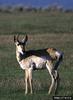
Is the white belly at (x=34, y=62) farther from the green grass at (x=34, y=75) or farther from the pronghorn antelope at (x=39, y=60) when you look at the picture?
the green grass at (x=34, y=75)

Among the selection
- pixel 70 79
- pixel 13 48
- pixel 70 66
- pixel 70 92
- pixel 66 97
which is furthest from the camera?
pixel 13 48

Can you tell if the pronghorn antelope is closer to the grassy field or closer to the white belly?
the white belly

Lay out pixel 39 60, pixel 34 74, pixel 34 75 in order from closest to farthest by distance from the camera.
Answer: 1. pixel 39 60
2. pixel 34 75
3. pixel 34 74

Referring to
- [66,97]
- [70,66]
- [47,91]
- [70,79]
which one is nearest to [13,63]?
[70,66]

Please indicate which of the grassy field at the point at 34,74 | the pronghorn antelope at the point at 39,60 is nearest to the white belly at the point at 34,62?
the pronghorn antelope at the point at 39,60

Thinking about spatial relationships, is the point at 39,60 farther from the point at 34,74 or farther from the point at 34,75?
the point at 34,74

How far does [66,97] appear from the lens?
15336mm

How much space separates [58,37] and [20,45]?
56.1 feet

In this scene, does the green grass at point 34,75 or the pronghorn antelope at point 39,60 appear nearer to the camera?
the green grass at point 34,75

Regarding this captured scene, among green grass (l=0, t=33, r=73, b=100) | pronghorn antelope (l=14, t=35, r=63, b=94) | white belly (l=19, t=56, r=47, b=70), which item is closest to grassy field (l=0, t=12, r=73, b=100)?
green grass (l=0, t=33, r=73, b=100)

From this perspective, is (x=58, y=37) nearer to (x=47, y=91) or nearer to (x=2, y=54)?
(x=2, y=54)

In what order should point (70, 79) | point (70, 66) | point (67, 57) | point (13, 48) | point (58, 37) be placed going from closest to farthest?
point (70, 79)
point (70, 66)
point (67, 57)
point (13, 48)
point (58, 37)

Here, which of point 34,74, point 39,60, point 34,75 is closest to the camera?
point 39,60

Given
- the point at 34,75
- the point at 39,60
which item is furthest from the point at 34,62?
the point at 34,75
